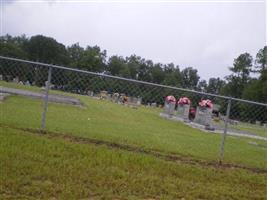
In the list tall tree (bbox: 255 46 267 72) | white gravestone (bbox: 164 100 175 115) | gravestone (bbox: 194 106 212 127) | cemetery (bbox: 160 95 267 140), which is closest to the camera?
cemetery (bbox: 160 95 267 140)

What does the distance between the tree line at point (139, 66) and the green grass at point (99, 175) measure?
81166 millimetres

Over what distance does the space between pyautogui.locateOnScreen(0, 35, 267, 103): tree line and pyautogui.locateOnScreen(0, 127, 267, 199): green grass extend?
266ft

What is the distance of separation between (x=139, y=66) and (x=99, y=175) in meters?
116

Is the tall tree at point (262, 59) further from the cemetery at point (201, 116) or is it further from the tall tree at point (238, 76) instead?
the cemetery at point (201, 116)

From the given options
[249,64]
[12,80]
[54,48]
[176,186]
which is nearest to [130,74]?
[54,48]

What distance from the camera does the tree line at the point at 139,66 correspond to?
95.2m

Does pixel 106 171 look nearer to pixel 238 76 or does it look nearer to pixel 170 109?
pixel 170 109

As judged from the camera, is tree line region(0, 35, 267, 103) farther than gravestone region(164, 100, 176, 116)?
Yes

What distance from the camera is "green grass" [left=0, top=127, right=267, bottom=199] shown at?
19.5ft

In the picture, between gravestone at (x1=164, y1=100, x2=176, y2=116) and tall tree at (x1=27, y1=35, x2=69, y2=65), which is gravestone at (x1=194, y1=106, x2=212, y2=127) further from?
tall tree at (x1=27, y1=35, x2=69, y2=65)

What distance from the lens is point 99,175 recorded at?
677 cm

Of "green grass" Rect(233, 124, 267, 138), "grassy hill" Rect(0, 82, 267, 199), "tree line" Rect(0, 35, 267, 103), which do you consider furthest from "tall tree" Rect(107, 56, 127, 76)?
"grassy hill" Rect(0, 82, 267, 199)

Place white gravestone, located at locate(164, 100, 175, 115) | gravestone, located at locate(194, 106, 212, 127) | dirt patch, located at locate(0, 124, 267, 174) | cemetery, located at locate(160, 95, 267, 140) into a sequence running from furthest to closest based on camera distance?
white gravestone, located at locate(164, 100, 175, 115)
gravestone, located at locate(194, 106, 212, 127)
cemetery, located at locate(160, 95, 267, 140)
dirt patch, located at locate(0, 124, 267, 174)

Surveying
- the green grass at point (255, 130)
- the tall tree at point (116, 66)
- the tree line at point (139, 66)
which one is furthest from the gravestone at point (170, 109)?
the tall tree at point (116, 66)
